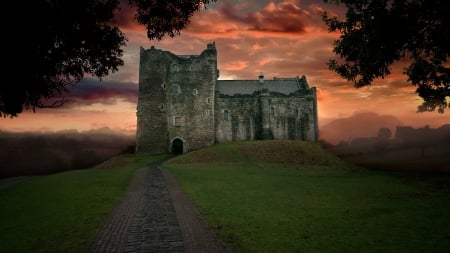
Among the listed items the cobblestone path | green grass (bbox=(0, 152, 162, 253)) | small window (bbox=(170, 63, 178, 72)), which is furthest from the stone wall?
the cobblestone path

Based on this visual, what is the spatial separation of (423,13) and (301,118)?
41269mm

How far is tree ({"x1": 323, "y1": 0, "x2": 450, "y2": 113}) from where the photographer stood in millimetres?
16688

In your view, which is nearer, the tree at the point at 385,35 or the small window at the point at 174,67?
the tree at the point at 385,35

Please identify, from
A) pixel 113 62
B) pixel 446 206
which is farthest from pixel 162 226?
pixel 446 206

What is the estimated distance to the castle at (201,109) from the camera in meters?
54.2

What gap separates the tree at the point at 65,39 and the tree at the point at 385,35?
11.9 meters

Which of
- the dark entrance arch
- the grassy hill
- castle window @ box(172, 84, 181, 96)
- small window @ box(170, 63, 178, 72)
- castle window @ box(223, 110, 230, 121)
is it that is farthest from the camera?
castle window @ box(223, 110, 230, 121)

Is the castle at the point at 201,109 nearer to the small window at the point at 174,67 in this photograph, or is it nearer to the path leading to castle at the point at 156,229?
the small window at the point at 174,67

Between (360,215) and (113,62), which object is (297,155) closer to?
(360,215)

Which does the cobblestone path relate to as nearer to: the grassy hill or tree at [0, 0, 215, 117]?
the grassy hill

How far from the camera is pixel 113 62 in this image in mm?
9664

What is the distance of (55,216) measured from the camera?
14.3 metres

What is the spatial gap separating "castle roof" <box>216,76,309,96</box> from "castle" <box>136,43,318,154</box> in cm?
236

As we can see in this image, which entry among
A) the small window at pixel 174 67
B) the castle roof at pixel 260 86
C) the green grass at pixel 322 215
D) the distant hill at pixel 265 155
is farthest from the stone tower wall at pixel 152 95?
the green grass at pixel 322 215
